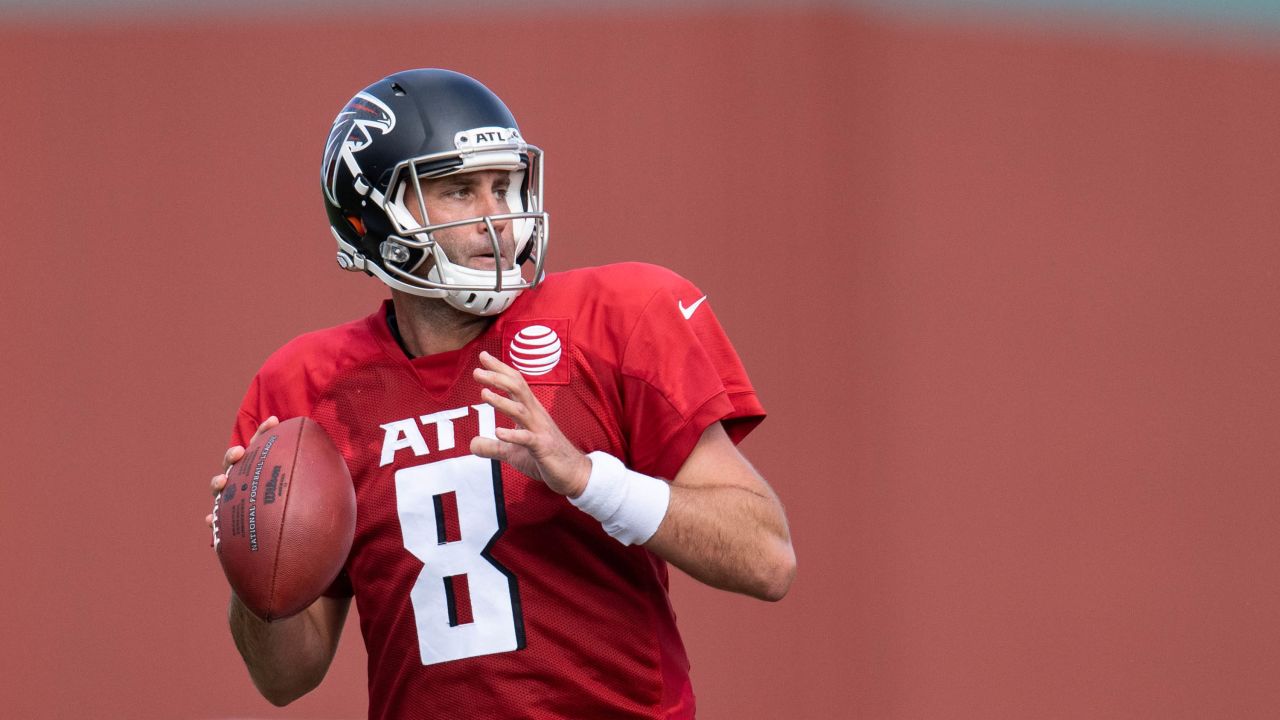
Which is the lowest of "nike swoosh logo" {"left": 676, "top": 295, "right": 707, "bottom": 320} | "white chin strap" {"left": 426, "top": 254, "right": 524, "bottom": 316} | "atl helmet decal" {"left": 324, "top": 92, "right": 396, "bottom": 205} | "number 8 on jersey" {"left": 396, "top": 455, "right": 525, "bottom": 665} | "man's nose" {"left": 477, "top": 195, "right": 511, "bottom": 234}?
"number 8 on jersey" {"left": 396, "top": 455, "right": 525, "bottom": 665}

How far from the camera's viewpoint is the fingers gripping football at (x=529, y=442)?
180cm

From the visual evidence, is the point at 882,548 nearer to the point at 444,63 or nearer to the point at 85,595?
the point at 444,63

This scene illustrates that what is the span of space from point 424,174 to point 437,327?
0.24 metres

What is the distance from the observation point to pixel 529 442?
1802mm

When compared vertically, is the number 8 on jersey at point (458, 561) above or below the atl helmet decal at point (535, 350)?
below

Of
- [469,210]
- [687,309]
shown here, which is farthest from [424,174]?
[687,309]

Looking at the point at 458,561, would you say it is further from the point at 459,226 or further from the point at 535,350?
the point at 459,226

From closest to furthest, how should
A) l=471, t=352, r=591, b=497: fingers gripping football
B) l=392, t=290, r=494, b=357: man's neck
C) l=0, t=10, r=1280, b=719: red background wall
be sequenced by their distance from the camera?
l=471, t=352, r=591, b=497: fingers gripping football < l=392, t=290, r=494, b=357: man's neck < l=0, t=10, r=1280, b=719: red background wall

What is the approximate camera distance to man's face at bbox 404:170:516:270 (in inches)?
84.5

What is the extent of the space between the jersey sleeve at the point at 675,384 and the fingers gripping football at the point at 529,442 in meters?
0.19

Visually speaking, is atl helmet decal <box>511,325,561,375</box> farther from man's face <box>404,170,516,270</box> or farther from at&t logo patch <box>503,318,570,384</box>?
man's face <box>404,170,516,270</box>

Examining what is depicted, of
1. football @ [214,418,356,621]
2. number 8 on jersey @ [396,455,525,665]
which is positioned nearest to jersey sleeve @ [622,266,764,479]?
number 8 on jersey @ [396,455,525,665]

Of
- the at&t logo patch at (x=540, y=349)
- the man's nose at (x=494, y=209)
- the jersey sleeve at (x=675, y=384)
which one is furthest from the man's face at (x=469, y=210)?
the jersey sleeve at (x=675, y=384)

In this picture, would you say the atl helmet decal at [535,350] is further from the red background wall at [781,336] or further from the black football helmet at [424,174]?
the red background wall at [781,336]
